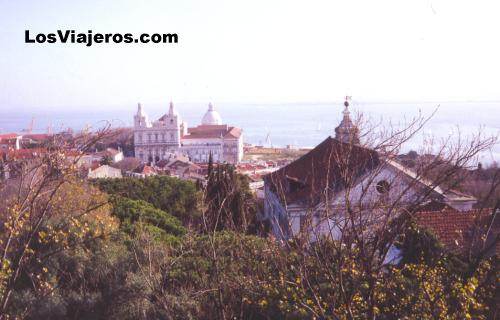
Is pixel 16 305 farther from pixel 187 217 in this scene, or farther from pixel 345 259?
pixel 187 217

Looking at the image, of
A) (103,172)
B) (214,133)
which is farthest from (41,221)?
(214,133)

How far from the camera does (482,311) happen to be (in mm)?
4582

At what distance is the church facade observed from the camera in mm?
68750

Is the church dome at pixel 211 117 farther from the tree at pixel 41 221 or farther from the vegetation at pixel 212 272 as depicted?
the vegetation at pixel 212 272

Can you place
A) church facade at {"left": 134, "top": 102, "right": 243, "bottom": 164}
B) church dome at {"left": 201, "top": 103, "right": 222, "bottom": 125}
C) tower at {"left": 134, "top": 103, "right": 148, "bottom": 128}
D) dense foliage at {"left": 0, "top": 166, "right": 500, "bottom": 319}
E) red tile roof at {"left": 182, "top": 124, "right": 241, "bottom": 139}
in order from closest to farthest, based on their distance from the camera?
dense foliage at {"left": 0, "top": 166, "right": 500, "bottom": 319}, church facade at {"left": 134, "top": 102, "right": 243, "bottom": 164}, red tile roof at {"left": 182, "top": 124, "right": 241, "bottom": 139}, tower at {"left": 134, "top": 103, "right": 148, "bottom": 128}, church dome at {"left": 201, "top": 103, "right": 222, "bottom": 125}

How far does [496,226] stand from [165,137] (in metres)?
66.0

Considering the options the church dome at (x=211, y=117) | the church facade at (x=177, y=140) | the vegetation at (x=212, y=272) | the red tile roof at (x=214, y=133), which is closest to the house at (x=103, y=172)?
the vegetation at (x=212, y=272)

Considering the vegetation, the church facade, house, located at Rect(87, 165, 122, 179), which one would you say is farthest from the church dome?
the vegetation

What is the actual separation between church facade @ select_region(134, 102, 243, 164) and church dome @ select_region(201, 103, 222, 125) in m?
11.4

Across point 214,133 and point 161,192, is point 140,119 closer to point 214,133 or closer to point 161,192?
point 214,133

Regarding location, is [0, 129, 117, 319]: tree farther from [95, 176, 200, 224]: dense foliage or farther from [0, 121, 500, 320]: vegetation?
[95, 176, 200, 224]: dense foliage

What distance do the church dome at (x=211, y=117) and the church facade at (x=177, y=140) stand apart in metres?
11.4

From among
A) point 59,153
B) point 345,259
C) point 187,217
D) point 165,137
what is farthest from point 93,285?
point 165,137

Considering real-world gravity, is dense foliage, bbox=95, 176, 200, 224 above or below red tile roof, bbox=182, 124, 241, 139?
above
